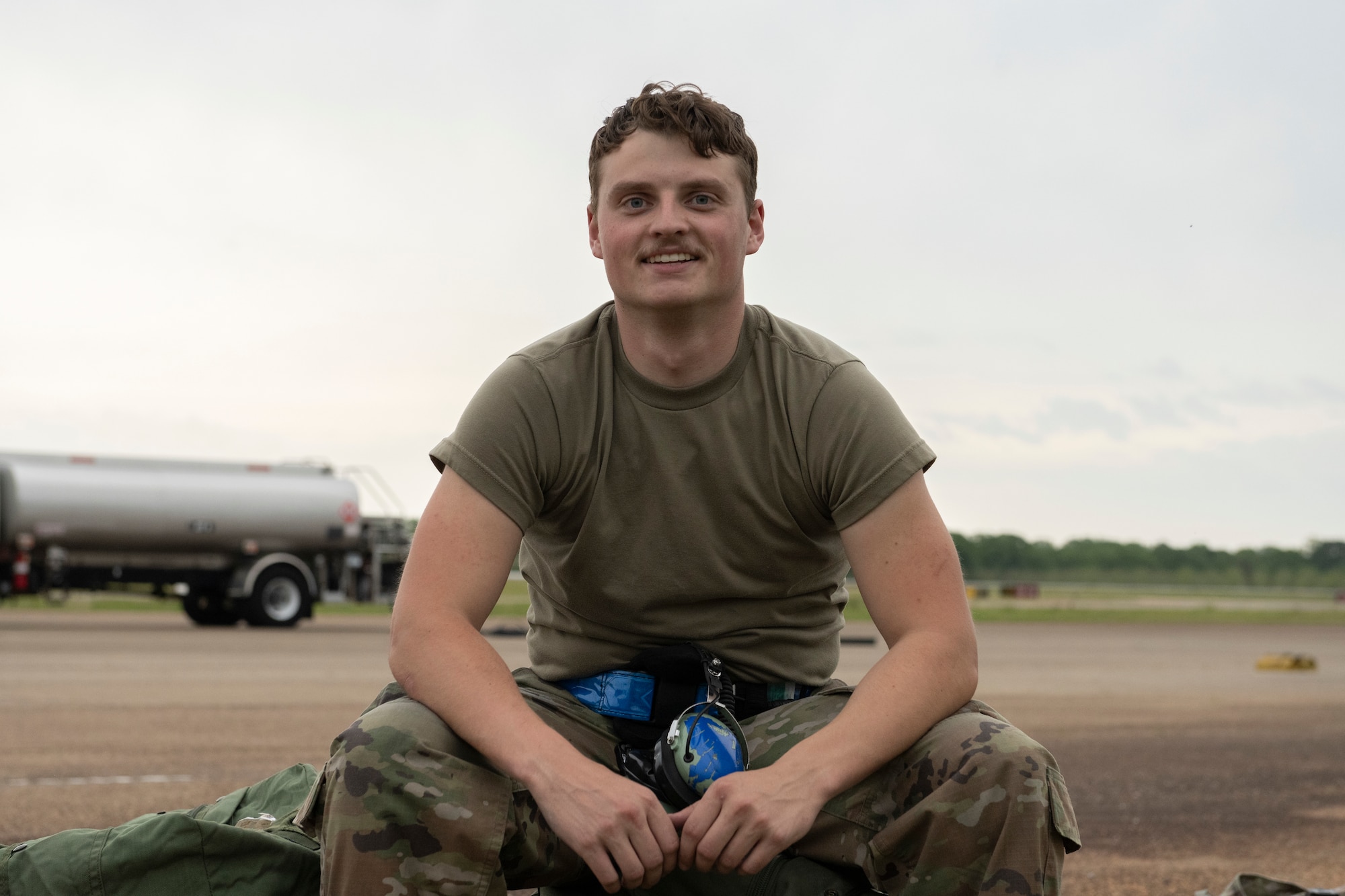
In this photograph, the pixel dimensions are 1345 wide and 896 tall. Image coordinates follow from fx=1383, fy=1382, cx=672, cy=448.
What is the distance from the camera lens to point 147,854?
2518mm

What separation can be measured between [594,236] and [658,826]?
4.32ft

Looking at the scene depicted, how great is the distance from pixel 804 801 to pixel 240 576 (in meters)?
22.1

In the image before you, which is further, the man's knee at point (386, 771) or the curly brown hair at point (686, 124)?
the curly brown hair at point (686, 124)

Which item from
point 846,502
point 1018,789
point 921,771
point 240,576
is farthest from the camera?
point 240,576

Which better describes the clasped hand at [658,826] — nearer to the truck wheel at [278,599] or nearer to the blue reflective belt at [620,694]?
the blue reflective belt at [620,694]

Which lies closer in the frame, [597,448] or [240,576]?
[597,448]

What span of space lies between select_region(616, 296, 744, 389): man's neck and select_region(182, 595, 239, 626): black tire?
22.6m

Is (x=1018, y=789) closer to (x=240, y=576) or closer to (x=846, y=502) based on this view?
(x=846, y=502)

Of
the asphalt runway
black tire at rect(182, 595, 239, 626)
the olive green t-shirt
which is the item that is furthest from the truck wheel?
the olive green t-shirt

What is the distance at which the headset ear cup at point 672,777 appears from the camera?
97.4 inches

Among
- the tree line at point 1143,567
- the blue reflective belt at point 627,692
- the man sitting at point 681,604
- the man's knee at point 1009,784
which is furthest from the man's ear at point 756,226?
the tree line at point 1143,567

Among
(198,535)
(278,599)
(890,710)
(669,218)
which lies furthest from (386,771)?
(278,599)

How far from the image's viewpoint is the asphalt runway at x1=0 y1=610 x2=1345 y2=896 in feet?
17.0

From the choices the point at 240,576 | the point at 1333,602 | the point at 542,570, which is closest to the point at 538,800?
the point at 542,570
